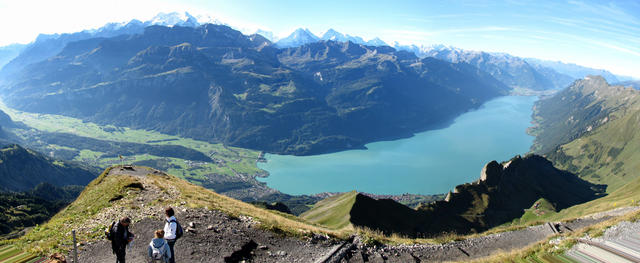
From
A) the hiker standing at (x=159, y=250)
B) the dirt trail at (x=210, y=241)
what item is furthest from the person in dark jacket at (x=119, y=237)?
the dirt trail at (x=210, y=241)

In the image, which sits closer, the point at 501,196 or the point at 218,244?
the point at 218,244

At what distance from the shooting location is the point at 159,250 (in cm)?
1332

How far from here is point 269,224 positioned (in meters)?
22.7

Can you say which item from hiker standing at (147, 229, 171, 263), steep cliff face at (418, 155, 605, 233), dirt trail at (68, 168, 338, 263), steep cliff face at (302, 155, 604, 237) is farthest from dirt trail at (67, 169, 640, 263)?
steep cliff face at (418, 155, 605, 233)

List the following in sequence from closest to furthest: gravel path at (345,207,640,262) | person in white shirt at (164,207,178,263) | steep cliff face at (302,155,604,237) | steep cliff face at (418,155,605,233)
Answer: person in white shirt at (164,207,178,263)
gravel path at (345,207,640,262)
steep cliff face at (302,155,604,237)
steep cliff face at (418,155,605,233)

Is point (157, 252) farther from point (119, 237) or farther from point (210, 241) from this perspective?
point (210, 241)

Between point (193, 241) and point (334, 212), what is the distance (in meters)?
38.3

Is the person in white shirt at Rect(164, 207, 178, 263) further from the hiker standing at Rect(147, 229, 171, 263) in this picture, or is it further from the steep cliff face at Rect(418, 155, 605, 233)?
the steep cliff face at Rect(418, 155, 605, 233)

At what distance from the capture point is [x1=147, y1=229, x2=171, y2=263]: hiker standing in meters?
13.2

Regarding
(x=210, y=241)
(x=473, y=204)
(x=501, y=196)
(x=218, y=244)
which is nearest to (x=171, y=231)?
(x=218, y=244)

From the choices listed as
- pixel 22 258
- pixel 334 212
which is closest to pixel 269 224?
pixel 22 258

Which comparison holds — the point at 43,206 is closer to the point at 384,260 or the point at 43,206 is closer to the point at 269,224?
the point at 269,224

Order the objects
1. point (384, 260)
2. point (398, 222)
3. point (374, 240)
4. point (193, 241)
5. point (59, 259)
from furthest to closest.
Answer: point (398, 222) < point (374, 240) < point (384, 260) < point (193, 241) < point (59, 259)

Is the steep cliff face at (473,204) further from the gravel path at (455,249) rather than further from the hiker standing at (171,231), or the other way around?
the hiker standing at (171,231)
